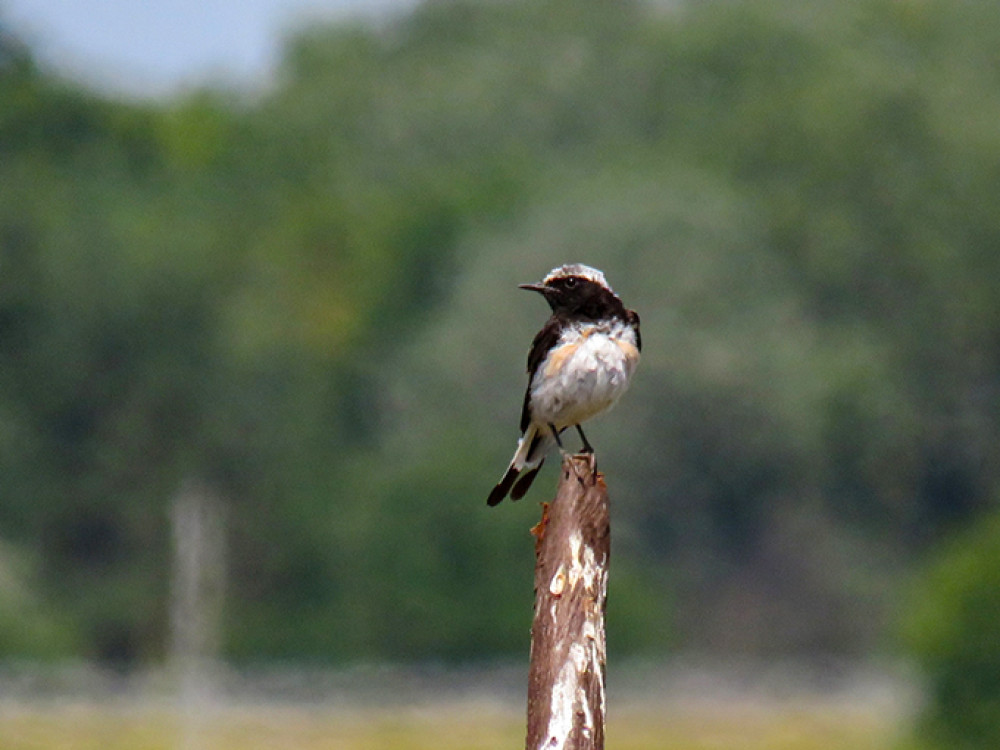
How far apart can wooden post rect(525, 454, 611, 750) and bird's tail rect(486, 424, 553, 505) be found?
2.34 m

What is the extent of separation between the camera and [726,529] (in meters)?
71.8

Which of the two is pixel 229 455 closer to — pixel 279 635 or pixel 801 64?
pixel 279 635

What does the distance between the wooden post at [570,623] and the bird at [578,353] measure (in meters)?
2.59

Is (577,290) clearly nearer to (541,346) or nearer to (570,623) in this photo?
(541,346)

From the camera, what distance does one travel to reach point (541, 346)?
10.1m

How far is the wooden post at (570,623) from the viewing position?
20.7 feet

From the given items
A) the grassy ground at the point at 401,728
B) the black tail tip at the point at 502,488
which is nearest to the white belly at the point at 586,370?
the black tail tip at the point at 502,488

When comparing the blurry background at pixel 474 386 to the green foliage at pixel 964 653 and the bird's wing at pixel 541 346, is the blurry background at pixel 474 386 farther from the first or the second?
the bird's wing at pixel 541 346

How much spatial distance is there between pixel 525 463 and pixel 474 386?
59.6m

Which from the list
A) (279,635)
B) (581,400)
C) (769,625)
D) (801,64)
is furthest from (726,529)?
(581,400)

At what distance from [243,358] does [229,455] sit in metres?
3.98

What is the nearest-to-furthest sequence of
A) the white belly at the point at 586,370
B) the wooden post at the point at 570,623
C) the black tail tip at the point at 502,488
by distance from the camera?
1. the wooden post at the point at 570,623
2. the black tail tip at the point at 502,488
3. the white belly at the point at 586,370

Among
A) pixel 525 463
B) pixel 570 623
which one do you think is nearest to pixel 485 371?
pixel 525 463

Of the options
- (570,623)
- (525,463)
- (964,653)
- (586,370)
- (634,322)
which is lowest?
(570,623)
